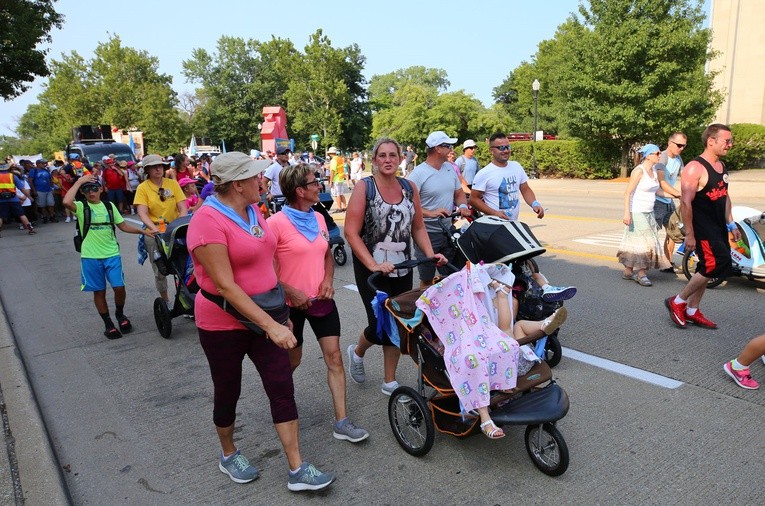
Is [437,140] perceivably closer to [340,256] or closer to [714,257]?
[714,257]

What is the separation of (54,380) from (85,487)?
2.12 m

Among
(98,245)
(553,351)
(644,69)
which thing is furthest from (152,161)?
(644,69)

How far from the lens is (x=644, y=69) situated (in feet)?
70.0

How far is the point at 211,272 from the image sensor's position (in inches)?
112

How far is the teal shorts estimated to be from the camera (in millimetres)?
6121

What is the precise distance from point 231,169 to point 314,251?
902 mm

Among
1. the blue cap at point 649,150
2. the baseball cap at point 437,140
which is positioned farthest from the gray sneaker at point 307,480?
the blue cap at point 649,150

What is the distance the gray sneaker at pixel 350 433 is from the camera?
3.71 metres

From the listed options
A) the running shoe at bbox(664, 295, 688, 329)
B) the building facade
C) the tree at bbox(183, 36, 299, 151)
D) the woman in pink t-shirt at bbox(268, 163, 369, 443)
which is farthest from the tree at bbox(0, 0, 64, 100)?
the tree at bbox(183, 36, 299, 151)

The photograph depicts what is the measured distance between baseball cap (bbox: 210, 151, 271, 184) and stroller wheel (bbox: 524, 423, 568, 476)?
2.20 meters

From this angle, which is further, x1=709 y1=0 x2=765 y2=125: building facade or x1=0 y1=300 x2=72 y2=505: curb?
x1=709 y1=0 x2=765 y2=125: building facade

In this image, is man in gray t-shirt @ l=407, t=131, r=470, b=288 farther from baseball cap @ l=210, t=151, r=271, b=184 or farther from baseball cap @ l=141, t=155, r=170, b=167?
baseball cap @ l=141, t=155, r=170, b=167

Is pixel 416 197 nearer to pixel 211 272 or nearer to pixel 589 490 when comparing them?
pixel 211 272

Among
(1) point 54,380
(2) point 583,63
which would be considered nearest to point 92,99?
(2) point 583,63
